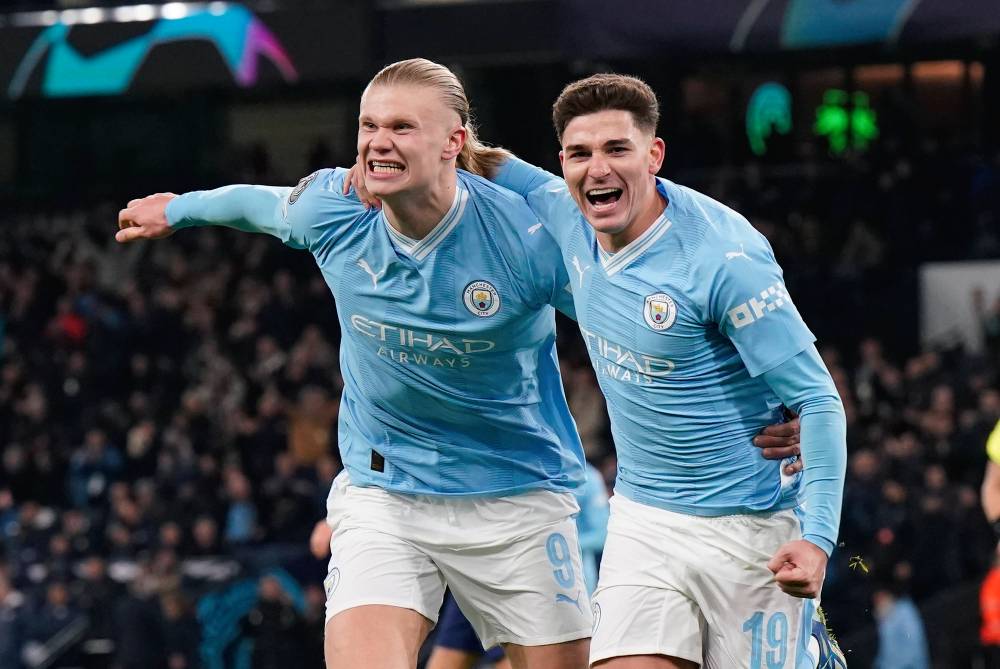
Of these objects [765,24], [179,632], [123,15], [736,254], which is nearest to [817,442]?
[736,254]

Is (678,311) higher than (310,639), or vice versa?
(678,311)

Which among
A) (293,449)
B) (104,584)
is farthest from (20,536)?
(293,449)

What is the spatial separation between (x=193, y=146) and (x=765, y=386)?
19584 mm

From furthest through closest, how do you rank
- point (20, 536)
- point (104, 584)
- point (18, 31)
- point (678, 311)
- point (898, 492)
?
point (18, 31) → point (20, 536) → point (104, 584) → point (898, 492) → point (678, 311)

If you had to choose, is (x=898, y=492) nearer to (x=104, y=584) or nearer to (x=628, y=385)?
(x=104, y=584)

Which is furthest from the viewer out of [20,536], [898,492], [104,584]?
[20,536]

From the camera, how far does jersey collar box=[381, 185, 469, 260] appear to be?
16.1 ft

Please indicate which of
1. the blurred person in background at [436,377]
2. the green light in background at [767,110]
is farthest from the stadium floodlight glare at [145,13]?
the blurred person in background at [436,377]

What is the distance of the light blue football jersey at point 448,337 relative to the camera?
16.0 ft

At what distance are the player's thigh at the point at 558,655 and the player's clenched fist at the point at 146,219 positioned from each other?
1.69 m

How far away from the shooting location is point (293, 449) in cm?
1523

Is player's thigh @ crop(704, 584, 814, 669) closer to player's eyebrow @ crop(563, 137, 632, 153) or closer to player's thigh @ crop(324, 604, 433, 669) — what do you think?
player's thigh @ crop(324, 604, 433, 669)

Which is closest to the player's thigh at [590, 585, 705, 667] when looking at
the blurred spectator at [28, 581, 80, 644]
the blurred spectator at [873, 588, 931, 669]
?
the blurred spectator at [873, 588, 931, 669]

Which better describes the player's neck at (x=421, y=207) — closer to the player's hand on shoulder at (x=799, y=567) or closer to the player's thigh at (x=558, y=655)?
the player's thigh at (x=558, y=655)
